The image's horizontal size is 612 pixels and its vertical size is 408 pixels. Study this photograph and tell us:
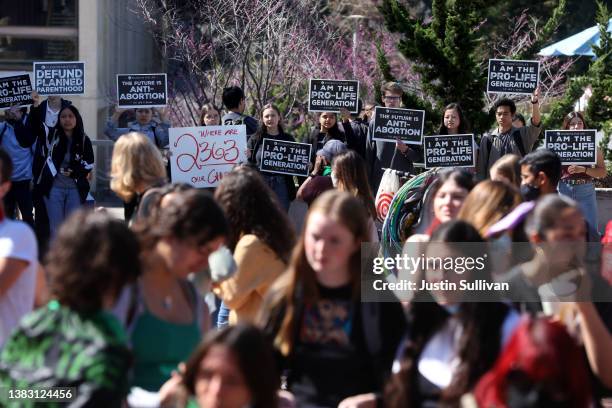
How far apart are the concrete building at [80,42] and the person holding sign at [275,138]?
7754 mm

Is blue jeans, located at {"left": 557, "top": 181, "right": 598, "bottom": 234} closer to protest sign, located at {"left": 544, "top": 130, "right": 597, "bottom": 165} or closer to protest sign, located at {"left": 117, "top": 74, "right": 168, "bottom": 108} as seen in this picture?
protest sign, located at {"left": 544, "top": 130, "right": 597, "bottom": 165}

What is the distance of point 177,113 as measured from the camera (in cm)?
1794

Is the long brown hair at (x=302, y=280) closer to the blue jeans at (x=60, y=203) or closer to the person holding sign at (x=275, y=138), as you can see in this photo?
the person holding sign at (x=275, y=138)

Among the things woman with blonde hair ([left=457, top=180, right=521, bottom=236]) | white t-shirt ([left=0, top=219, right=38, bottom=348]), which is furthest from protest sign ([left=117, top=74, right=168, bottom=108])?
white t-shirt ([left=0, top=219, right=38, bottom=348])

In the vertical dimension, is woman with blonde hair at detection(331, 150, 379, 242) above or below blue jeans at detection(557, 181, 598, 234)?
above

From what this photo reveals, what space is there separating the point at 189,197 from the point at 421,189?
5683 mm

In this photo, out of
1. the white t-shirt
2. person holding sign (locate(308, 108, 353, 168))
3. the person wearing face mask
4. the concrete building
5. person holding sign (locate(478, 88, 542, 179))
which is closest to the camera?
the white t-shirt

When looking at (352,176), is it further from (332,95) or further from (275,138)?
(332,95)

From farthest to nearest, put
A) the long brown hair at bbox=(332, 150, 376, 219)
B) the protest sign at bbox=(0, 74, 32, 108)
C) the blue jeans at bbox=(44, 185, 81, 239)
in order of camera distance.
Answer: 1. the protest sign at bbox=(0, 74, 32, 108)
2. the blue jeans at bbox=(44, 185, 81, 239)
3. the long brown hair at bbox=(332, 150, 376, 219)

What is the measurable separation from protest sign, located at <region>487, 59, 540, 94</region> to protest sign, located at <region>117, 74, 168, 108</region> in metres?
3.46

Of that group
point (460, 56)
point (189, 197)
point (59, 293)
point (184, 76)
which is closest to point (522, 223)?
point (189, 197)

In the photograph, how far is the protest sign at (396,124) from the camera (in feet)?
35.6

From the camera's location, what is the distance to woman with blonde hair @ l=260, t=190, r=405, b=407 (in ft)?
→ 13.2

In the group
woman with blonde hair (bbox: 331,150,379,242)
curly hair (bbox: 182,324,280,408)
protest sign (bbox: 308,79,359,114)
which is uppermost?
protest sign (bbox: 308,79,359,114)
